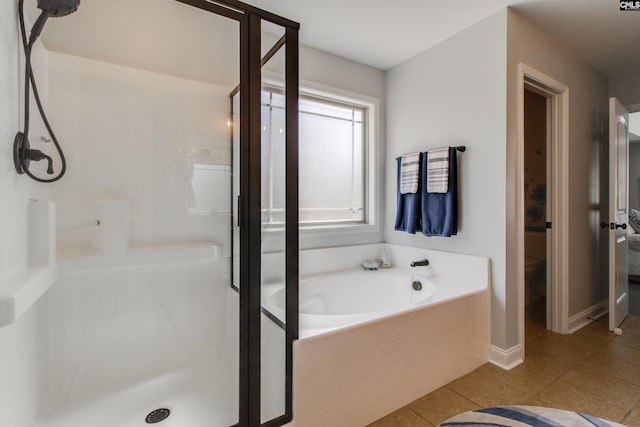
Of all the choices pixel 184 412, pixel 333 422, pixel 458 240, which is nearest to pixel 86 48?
pixel 184 412

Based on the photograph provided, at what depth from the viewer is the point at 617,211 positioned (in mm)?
2695

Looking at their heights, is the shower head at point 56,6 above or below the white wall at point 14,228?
above

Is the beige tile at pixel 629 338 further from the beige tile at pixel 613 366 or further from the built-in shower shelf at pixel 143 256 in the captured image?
the built-in shower shelf at pixel 143 256

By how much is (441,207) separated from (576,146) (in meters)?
1.47

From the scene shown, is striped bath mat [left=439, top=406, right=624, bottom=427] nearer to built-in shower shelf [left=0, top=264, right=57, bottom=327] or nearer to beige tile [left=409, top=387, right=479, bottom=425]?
beige tile [left=409, top=387, right=479, bottom=425]

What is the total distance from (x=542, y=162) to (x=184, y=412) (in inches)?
165

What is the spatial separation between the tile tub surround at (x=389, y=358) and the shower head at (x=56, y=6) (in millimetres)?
1568

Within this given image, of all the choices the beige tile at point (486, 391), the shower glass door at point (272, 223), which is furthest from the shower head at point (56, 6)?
the beige tile at point (486, 391)

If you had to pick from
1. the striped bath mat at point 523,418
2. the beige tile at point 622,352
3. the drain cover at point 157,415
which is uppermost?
the drain cover at point 157,415

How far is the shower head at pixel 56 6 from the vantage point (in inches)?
41.4

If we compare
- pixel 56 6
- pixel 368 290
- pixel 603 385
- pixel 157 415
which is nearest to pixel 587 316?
pixel 603 385

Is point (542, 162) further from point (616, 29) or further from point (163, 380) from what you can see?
point (163, 380)

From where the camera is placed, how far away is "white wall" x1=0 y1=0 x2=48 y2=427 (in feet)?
3.03

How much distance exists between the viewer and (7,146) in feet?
3.12
